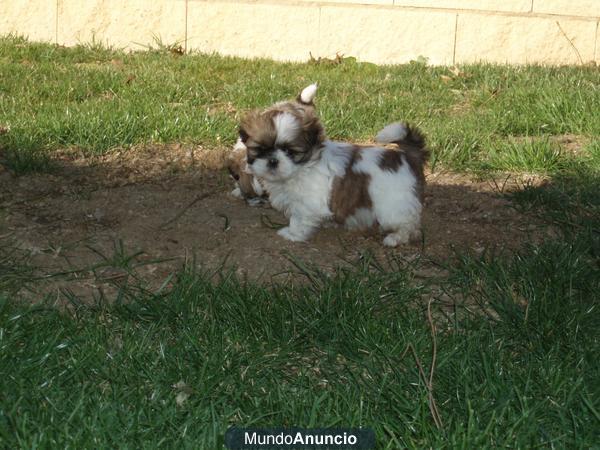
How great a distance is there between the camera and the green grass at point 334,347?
362 centimetres

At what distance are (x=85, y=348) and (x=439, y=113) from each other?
4.59 metres

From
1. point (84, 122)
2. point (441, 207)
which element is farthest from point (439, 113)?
point (84, 122)

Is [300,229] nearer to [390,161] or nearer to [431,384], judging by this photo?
[390,161]

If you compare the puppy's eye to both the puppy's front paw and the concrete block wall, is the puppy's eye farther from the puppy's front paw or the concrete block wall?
the concrete block wall

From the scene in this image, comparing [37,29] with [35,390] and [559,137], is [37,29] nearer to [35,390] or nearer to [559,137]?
[559,137]

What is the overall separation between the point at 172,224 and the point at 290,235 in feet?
2.23

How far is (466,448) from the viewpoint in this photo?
11.3ft

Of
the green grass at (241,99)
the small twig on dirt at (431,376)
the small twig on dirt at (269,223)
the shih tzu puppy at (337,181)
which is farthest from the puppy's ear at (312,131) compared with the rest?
the green grass at (241,99)

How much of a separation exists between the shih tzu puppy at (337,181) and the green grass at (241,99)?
4.35 feet

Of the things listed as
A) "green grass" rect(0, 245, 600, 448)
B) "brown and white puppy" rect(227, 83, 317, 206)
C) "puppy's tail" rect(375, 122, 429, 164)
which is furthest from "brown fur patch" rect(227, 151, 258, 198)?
"green grass" rect(0, 245, 600, 448)

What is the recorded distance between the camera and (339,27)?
9.82m

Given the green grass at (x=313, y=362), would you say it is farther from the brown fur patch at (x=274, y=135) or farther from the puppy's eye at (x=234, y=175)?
the puppy's eye at (x=234, y=175)

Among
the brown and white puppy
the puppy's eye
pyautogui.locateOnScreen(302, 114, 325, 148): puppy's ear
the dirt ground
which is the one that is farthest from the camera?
the puppy's eye

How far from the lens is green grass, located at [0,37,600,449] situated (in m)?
3.62
